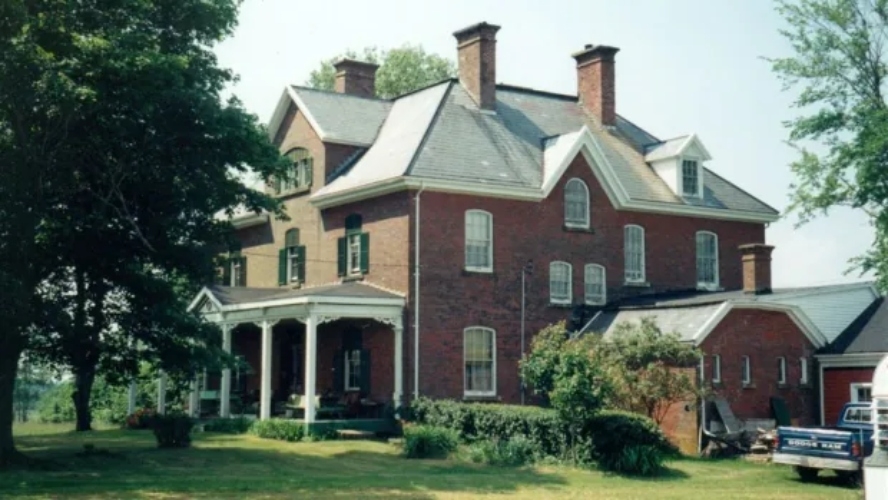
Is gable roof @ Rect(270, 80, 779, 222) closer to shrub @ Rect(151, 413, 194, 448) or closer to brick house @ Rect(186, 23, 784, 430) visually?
brick house @ Rect(186, 23, 784, 430)

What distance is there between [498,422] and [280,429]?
270 inches

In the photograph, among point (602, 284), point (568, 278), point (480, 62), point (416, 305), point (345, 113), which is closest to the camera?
point (416, 305)

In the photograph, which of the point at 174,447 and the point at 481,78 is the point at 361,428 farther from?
the point at 481,78

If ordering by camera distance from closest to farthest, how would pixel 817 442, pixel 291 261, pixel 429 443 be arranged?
pixel 817 442
pixel 429 443
pixel 291 261

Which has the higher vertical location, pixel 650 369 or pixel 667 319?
pixel 667 319

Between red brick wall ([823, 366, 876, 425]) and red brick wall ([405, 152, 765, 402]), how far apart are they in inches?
287

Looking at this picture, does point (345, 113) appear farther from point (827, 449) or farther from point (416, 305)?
point (827, 449)

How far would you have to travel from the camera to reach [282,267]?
38906 millimetres

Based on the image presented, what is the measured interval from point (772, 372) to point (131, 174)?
735 inches

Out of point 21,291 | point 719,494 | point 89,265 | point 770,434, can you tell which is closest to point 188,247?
point 89,265

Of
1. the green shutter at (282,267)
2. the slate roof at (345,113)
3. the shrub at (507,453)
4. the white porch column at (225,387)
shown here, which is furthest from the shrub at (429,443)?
the slate roof at (345,113)

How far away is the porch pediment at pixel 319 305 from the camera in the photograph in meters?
30.9

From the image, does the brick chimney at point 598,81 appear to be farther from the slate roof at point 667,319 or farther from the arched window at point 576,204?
the slate roof at point 667,319

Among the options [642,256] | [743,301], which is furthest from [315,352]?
[743,301]
